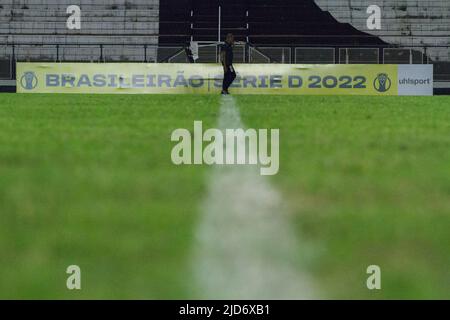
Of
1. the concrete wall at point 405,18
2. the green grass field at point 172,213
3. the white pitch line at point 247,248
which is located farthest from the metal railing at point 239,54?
the white pitch line at point 247,248

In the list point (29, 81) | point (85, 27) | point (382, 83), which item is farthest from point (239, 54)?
point (29, 81)

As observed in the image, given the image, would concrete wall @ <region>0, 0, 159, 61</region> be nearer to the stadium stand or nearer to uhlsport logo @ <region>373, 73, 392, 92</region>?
the stadium stand

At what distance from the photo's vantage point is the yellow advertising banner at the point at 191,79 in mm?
28719

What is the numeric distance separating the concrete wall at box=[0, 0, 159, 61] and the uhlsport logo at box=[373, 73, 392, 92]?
30.2ft

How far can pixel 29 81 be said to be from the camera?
97.0 feet

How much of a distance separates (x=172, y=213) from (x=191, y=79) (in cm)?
2472

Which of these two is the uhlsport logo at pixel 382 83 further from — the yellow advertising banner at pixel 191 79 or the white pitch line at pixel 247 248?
the white pitch line at pixel 247 248

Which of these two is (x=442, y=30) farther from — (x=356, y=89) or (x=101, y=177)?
(x=101, y=177)

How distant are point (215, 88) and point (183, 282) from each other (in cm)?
2602

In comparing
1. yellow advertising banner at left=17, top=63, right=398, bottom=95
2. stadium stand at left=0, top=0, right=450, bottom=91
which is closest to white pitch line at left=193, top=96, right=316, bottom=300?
yellow advertising banner at left=17, top=63, right=398, bottom=95

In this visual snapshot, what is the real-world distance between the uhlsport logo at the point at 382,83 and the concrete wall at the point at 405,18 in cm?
700

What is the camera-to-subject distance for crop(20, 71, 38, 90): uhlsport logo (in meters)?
29.4

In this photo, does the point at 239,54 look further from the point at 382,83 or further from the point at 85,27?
the point at 85,27
